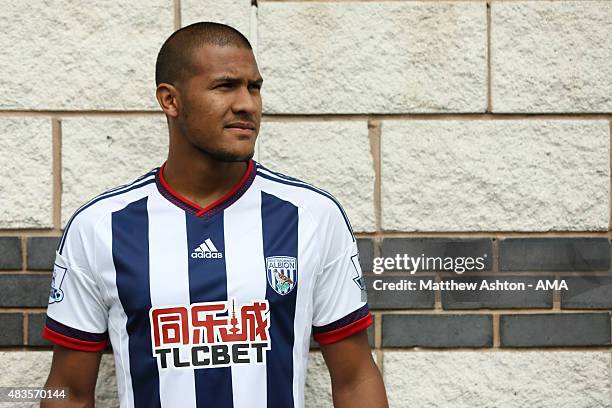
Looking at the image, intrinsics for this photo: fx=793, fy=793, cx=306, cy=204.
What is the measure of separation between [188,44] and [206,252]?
2.36 feet

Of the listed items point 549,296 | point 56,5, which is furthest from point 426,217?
point 56,5

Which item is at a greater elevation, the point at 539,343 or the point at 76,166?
the point at 76,166

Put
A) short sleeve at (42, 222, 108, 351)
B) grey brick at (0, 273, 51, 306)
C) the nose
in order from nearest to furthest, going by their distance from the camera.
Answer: the nose < short sleeve at (42, 222, 108, 351) < grey brick at (0, 273, 51, 306)

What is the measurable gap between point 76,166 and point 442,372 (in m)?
1.77

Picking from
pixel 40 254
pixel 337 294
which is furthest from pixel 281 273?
pixel 40 254

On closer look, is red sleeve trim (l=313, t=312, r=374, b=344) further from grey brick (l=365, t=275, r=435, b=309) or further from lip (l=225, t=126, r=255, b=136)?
lip (l=225, t=126, r=255, b=136)

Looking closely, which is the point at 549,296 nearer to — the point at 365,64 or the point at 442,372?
→ the point at 442,372

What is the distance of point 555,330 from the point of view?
3.37m

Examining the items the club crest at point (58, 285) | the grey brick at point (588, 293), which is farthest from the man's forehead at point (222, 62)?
the grey brick at point (588, 293)

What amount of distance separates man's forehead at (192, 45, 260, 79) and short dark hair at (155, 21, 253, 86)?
2 cm

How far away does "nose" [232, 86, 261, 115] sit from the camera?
2.62m

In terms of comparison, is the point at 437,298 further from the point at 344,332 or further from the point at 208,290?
the point at 208,290

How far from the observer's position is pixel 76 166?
10.9ft

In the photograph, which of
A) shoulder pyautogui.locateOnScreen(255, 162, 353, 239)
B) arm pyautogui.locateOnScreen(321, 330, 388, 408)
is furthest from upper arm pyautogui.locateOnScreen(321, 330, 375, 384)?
shoulder pyautogui.locateOnScreen(255, 162, 353, 239)
